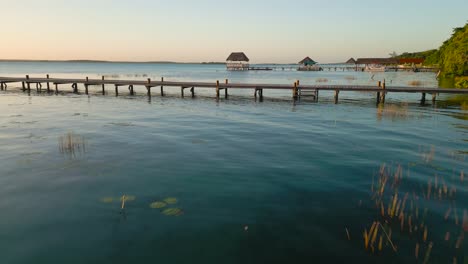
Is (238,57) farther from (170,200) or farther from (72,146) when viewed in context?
(170,200)

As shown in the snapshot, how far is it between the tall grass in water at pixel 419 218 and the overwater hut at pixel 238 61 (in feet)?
379

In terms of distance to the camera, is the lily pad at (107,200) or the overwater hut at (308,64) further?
the overwater hut at (308,64)

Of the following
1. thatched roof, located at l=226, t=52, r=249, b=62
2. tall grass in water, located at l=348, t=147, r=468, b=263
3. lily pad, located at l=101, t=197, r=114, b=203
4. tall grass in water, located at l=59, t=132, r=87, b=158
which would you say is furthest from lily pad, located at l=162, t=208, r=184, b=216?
thatched roof, located at l=226, t=52, r=249, b=62

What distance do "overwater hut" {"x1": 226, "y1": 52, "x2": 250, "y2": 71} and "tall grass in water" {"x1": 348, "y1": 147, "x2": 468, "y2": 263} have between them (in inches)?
4548

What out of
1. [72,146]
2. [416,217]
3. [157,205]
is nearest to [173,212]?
[157,205]

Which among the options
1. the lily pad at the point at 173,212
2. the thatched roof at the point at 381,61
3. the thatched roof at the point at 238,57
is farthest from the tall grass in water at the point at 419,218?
the thatched roof at the point at 381,61

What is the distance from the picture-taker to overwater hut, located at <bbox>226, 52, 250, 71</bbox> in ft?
398

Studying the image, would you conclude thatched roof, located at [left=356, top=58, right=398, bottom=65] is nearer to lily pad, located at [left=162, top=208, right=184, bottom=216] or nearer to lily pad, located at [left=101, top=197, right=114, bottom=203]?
lily pad, located at [left=162, top=208, right=184, bottom=216]

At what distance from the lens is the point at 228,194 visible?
838 centimetres

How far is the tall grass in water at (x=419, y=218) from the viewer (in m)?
5.84

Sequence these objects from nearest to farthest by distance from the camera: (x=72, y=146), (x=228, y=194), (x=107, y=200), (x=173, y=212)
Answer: (x=173, y=212), (x=107, y=200), (x=228, y=194), (x=72, y=146)

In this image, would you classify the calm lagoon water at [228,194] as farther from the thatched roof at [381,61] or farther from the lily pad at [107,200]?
the thatched roof at [381,61]

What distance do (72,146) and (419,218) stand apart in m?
12.9

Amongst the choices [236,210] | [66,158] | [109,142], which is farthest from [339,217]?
[109,142]
